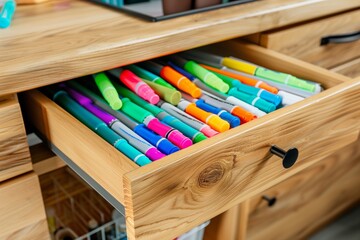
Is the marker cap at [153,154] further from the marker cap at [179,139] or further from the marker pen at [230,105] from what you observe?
the marker pen at [230,105]

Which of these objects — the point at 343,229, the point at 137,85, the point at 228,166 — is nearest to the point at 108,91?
the point at 137,85

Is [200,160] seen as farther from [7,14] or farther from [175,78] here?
[7,14]

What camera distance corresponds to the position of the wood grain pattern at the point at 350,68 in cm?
102

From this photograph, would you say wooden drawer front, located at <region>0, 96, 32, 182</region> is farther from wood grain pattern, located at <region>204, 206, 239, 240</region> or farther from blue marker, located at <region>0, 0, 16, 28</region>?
wood grain pattern, located at <region>204, 206, 239, 240</region>

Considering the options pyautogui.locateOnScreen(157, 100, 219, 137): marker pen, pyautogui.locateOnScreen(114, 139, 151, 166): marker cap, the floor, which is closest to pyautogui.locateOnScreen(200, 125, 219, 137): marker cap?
pyautogui.locateOnScreen(157, 100, 219, 137): marker pen

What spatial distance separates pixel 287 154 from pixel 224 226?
0.63 feet

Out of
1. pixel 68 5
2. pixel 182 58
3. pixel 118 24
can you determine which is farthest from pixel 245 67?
pixel 68 5

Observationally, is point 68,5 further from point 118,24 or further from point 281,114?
point 281,114

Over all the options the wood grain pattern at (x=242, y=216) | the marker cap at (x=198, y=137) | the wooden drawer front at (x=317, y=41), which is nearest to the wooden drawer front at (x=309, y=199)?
the wood grain pattern at (x=242, y=216)

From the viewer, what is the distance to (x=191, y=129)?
1.93ft

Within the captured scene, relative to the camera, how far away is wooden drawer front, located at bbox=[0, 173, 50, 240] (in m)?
0.61

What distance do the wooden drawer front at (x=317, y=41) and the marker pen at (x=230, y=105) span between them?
20 cm

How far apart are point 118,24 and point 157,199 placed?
0.36 m

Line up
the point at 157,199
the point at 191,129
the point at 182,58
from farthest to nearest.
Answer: the point at 182,58 → the point at 191,129 → the point at 157,199
